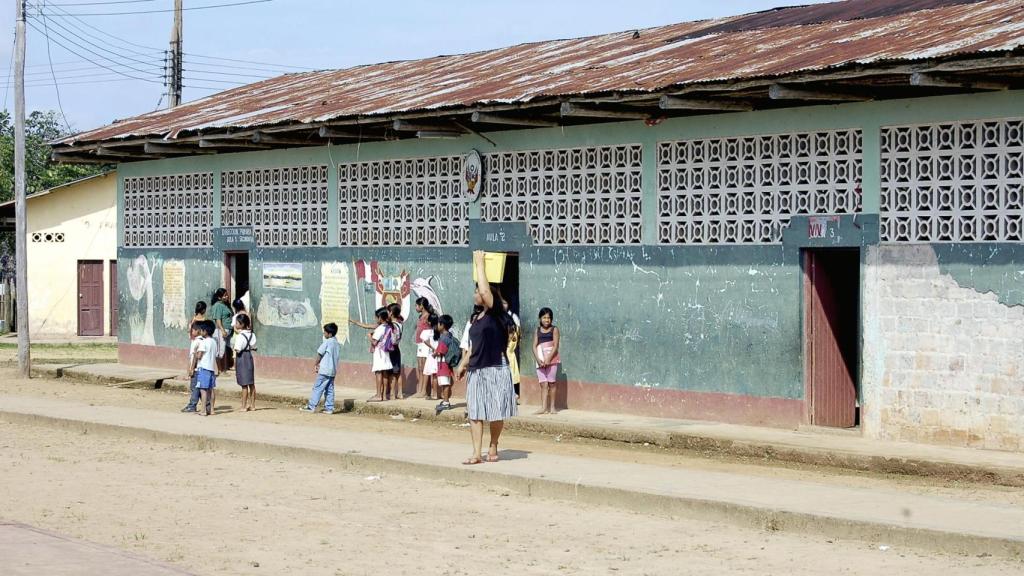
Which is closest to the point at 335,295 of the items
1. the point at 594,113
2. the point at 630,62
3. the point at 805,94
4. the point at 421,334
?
the point at 421,334

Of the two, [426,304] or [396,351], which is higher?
[426,304]

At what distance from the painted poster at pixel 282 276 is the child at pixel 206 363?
13.9 ft

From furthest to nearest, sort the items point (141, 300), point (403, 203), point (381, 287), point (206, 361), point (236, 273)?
point (141, 300) → point (236, 273) → point (381, 287) → point (403, 203) → point (206, 361)

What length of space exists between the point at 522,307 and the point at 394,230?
9.13 ft

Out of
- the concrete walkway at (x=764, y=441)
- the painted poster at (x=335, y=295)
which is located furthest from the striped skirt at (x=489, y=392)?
the painted poster at (x=335, y=295)

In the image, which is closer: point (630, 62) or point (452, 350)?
point (630, 62)

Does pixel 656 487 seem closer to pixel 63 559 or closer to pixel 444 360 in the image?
pixel 63 559

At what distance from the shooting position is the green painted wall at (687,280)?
13852 millimetres

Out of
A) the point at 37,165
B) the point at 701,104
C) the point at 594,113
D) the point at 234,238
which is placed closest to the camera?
the point at 701,104

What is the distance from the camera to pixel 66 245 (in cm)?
3469

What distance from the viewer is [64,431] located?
54.9ft

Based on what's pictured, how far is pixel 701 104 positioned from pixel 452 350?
A: 535 centimetres

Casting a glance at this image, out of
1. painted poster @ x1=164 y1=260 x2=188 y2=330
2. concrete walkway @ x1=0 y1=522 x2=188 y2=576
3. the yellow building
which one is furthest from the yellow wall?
concrete walkway @ x1=0 y1=522 x2=188 y2=576

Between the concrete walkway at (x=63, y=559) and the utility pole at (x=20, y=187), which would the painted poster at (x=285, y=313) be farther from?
the concrete walkway at (x=63, y=559)
